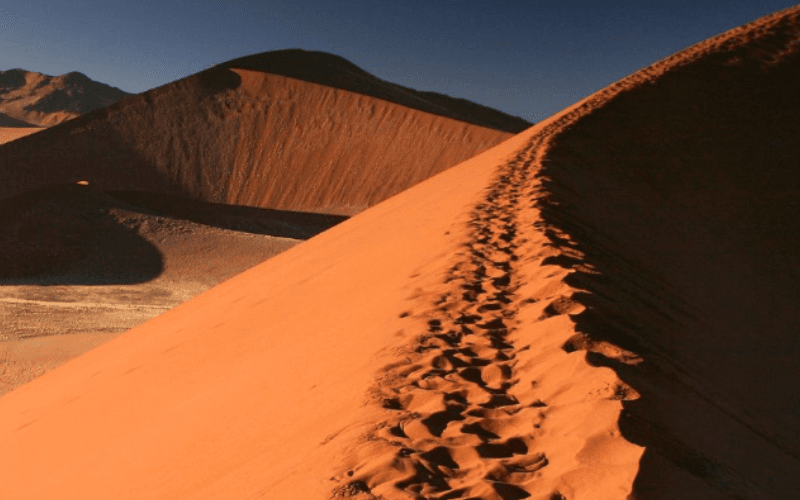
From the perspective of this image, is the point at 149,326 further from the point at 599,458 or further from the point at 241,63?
the point at 241,63

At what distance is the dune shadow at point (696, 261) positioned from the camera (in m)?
3.07

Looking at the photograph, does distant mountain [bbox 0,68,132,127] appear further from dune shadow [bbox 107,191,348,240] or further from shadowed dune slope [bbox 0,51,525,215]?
dune shadow [bbox 107,191,348,240]

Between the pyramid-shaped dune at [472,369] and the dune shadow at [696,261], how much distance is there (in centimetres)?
3

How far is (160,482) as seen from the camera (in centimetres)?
330

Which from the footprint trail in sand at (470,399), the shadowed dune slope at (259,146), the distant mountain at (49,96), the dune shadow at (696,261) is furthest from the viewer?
the distant mountain at (49,96)

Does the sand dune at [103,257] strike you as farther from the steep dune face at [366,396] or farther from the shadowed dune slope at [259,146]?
the shadowed dune slope at [259,146]

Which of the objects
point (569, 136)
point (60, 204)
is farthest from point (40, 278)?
point (569, 136)

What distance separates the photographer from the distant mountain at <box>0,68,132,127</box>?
267 feet

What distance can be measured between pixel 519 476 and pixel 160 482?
1721 millimetres

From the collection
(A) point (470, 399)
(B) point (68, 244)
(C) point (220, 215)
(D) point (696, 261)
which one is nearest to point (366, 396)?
(A) point (470, 399)

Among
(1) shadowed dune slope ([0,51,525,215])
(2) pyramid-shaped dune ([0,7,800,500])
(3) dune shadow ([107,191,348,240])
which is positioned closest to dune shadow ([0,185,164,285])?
(3) dune shadow ([107,191,348,240])

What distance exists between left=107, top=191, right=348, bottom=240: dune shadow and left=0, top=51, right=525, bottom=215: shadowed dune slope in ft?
17.5

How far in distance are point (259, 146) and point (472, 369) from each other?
3093cm

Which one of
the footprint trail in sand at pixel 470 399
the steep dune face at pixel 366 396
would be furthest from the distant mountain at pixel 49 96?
the footprint trail in sand at pixel 470 399
